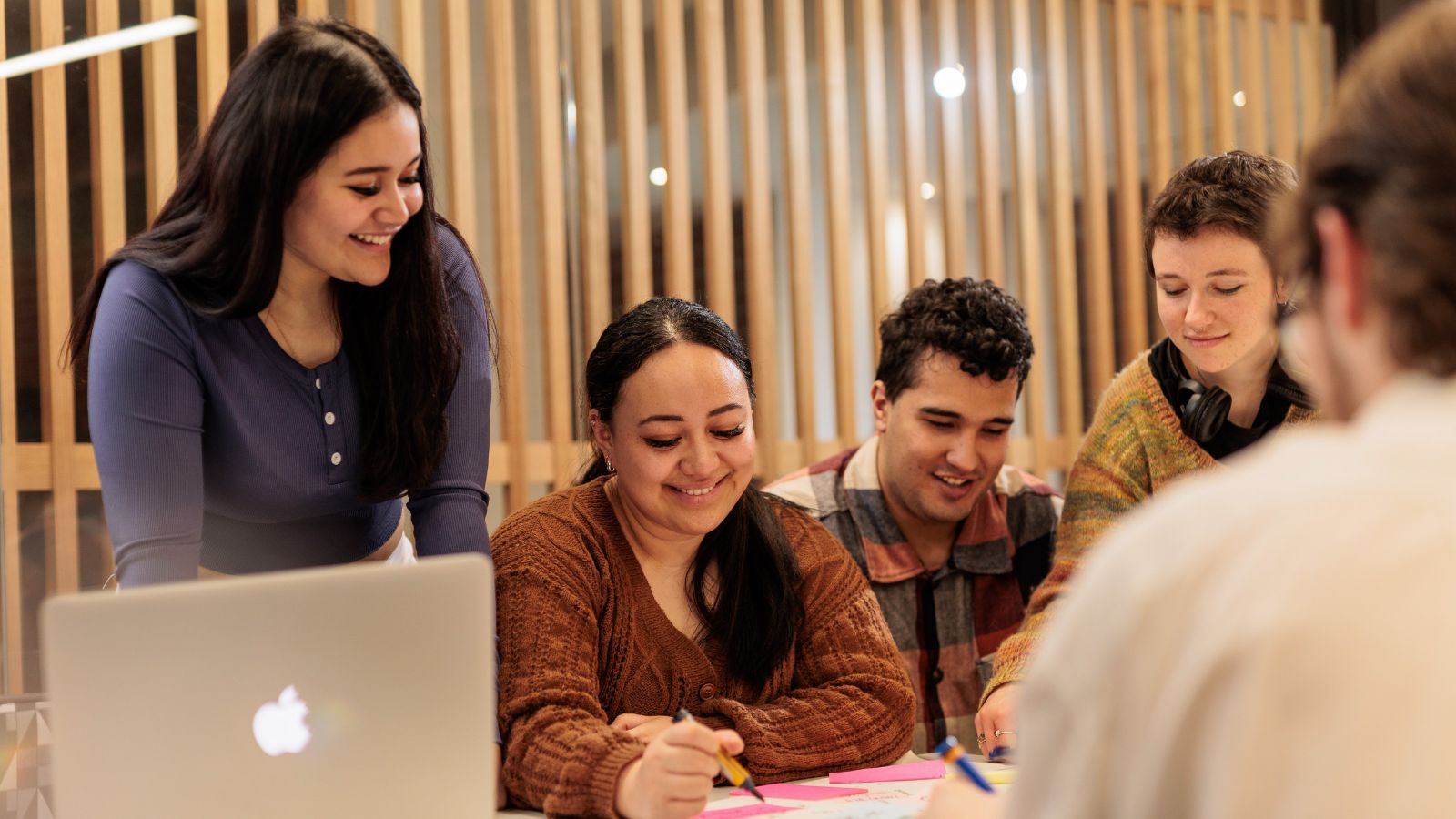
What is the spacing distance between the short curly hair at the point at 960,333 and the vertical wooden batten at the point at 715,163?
3.33 feet

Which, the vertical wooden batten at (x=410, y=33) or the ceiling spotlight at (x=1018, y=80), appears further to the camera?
the ceiling spotlight at (x=1018, y=80)

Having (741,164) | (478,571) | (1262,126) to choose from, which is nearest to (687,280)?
(741,164)

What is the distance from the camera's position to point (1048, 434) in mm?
4293

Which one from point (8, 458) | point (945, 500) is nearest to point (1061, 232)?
point (945, 500)

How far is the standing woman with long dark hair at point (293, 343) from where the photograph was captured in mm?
1646

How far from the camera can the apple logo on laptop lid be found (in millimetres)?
1119

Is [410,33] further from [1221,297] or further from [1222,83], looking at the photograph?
[1222,83]

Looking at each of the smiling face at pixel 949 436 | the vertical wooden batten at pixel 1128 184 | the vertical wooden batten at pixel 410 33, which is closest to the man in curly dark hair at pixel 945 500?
the smiling face at pixel 949 436

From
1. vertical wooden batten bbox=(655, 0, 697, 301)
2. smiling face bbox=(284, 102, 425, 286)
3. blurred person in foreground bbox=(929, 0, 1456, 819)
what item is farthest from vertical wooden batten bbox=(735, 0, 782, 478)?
blurred person in foreground bbox=(929, 0, 1456, 819)

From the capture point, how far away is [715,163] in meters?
3.71

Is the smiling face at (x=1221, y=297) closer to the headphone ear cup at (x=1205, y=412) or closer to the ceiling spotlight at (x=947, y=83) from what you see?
the headphone ear cup at (x=1205, y=412)

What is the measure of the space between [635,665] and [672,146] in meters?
2.11

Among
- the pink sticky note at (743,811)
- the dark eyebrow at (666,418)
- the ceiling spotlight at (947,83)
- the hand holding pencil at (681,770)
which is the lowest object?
the pink sticky note at (743,811)

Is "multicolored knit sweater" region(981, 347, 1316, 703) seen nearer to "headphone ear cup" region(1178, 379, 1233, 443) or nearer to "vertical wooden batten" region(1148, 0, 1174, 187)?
"headphone ear cup" region(1178, 379, 1233, 443)
